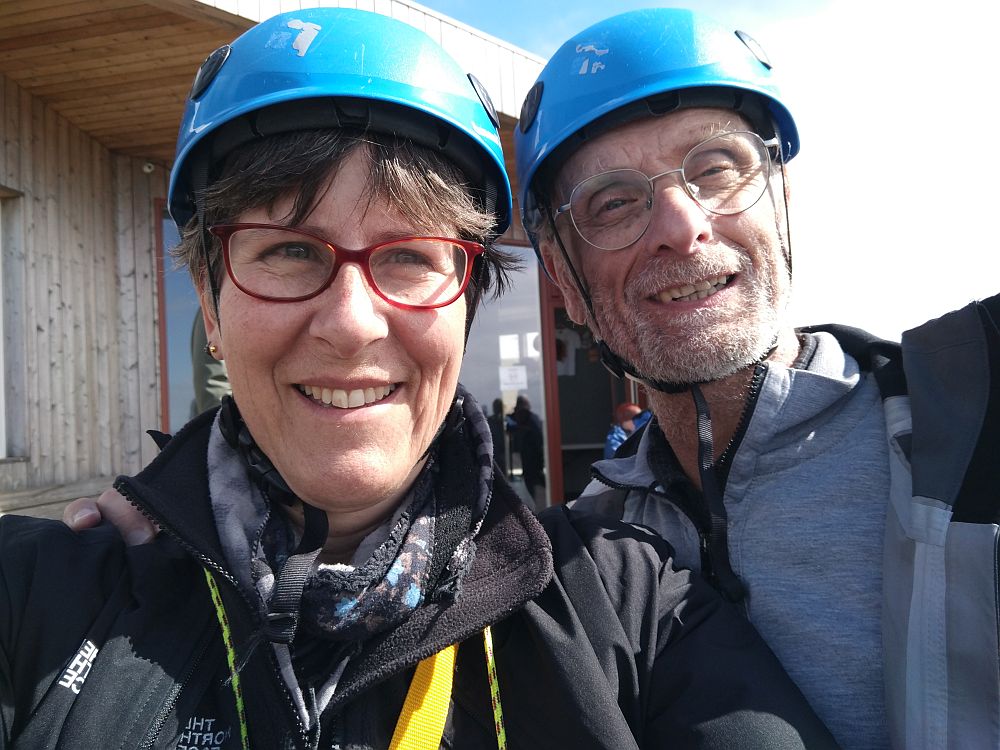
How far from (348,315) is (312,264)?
158mm

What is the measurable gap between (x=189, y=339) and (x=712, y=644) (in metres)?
5.46

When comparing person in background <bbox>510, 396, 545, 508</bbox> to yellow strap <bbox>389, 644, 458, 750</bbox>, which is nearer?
yellow strap <bbox>389, 644, 458, 750</bbox>

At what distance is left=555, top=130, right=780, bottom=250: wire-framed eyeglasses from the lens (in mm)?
2219

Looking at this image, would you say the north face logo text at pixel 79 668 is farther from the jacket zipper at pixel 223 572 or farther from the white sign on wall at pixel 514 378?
Answer: the white sign on wall at pixel 514 378

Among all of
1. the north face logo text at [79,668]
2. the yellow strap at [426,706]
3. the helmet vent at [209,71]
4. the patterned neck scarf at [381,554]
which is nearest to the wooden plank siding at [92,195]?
the helmet vent at [209,71]

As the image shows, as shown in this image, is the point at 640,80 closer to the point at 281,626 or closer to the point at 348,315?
the point at 348,315

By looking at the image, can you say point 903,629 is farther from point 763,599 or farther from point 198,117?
point 198,117

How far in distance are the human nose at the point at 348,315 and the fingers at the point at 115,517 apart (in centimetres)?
61

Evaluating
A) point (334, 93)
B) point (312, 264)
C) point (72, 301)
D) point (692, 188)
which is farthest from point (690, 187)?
point (72, 301)

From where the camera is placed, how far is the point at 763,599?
1.86m

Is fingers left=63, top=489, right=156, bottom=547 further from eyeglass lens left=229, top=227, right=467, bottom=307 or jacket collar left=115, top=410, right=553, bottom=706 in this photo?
eyeglass lens left=229, top=227, right=467, bottom=307

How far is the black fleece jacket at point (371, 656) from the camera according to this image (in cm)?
129

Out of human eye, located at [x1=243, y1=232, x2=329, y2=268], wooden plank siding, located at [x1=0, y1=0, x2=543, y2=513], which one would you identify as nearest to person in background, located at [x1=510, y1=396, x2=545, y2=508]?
wooden plank siding, located at [x1=0, y1=0, x2=543, y2=513]

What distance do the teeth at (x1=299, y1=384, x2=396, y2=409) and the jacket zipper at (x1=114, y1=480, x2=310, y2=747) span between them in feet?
1.26
